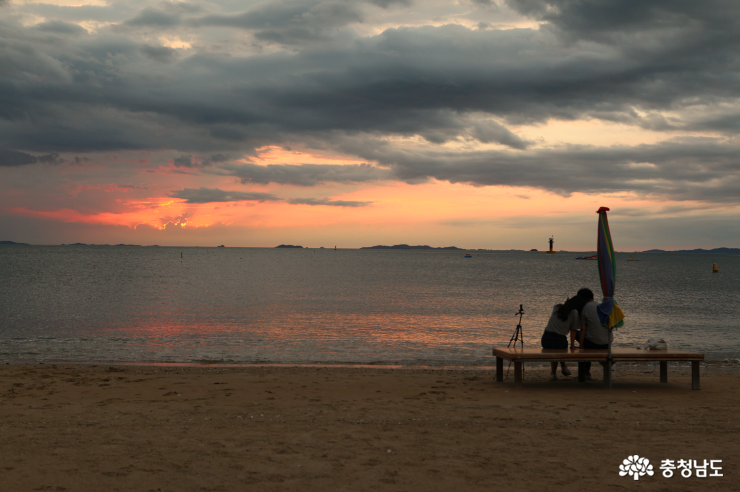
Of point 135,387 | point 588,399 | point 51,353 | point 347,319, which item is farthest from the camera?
point 347,319

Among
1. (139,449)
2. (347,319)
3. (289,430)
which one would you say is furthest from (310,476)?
(347,319)

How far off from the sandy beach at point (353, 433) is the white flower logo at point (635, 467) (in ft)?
0.27

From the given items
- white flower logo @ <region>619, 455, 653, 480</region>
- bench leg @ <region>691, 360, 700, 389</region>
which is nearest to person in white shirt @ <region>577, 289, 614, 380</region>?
bench leg @ <region>691, 360, 700, 389</region>

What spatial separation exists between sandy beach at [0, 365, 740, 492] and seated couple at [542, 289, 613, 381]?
85 centimetres

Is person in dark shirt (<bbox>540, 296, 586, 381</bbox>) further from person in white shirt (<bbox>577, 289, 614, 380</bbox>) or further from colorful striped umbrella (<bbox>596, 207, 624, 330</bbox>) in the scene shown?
colorful striped umbrella (<bbox>596, 207, 624, 330</bbox>)

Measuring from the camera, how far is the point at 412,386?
10320 mm

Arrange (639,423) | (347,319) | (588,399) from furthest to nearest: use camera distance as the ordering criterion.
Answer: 1. (347,319)
2. (588,399)
3. (639,423)

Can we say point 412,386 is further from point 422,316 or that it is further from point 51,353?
point 422,316

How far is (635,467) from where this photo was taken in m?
5.46

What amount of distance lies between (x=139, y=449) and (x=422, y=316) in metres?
21.3

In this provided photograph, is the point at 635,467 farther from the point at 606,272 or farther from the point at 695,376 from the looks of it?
the point at 695,376

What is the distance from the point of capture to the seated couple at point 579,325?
1011 centimetres

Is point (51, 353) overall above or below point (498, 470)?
below

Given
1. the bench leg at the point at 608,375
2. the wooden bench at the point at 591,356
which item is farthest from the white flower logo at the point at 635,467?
the bench leg at the point at 608,375
